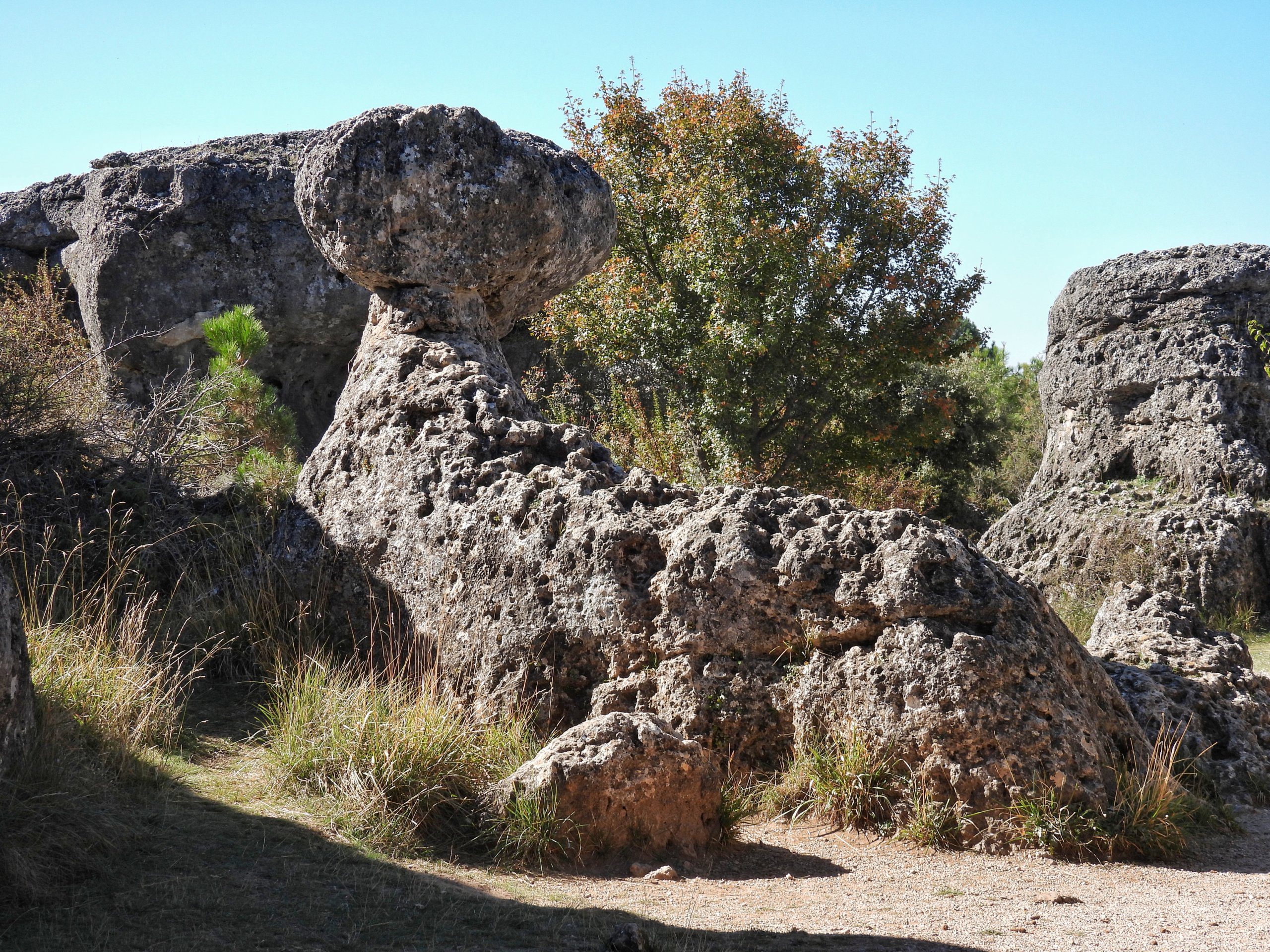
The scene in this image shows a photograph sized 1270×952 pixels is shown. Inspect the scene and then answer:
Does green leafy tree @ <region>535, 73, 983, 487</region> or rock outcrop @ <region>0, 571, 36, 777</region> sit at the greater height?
green leafy tree @ <region>535, 73, 983, 487</region>

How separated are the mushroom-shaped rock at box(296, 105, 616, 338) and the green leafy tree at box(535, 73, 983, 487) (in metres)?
7.13

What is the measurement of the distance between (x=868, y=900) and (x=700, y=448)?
11.7 m

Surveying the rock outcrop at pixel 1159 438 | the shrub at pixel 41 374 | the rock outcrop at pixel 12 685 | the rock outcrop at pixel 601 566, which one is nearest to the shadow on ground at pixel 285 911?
the rock outcrop at pixel 12 685

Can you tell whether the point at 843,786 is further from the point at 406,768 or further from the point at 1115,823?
the point at 406,768

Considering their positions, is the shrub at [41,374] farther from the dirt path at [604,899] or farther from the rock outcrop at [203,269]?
the dirt path at [604,899]

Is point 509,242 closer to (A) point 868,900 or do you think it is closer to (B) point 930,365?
→ (A) point 868,900

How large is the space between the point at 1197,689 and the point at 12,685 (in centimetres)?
536

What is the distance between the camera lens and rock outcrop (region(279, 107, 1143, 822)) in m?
4.72

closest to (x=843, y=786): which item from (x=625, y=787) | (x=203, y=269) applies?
(x=625, y=787)

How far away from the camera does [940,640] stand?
4.77 m

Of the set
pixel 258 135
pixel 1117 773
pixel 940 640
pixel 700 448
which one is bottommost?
pixel 1117 773

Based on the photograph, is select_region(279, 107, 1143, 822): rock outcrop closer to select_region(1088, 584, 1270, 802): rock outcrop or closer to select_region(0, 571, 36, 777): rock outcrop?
select_region(1088, 584, 1270, 802): rock outcrop

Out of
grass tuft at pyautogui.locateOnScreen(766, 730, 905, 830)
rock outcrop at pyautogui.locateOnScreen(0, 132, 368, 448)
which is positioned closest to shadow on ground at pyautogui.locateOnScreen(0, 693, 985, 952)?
grass tuft at pyautogui.locateOnScreen(766, 730, 905, 830)

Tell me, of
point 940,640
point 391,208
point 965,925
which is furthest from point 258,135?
point 965,925
